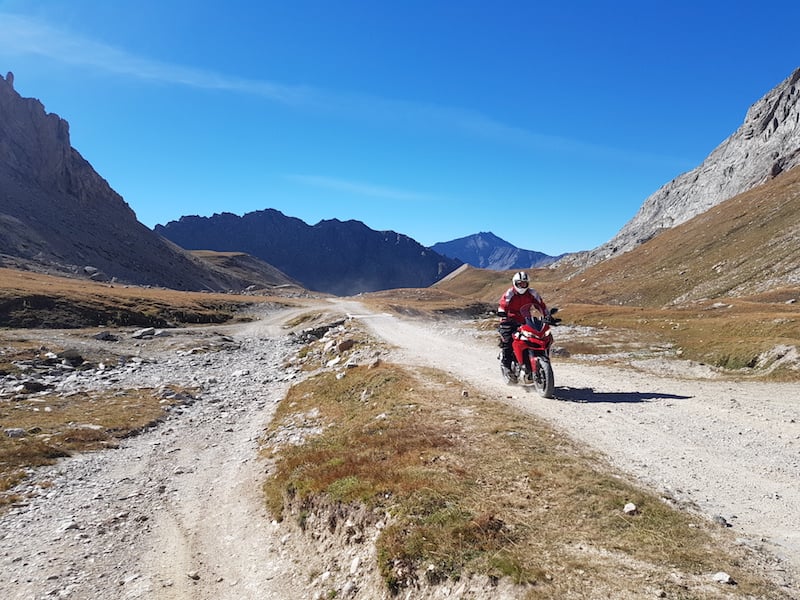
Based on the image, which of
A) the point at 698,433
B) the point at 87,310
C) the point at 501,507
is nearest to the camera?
the point at 501,507

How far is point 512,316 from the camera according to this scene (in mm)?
16484

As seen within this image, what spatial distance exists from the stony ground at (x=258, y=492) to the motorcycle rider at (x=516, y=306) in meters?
2.08

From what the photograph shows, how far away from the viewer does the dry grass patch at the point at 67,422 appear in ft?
56.4

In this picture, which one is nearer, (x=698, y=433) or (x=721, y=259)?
(x=698, y=433)

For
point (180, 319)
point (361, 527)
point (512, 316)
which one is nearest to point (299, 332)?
point (180, 319)

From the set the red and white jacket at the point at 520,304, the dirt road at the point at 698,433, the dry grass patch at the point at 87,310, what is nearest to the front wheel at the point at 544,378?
the dirt road at the point at 698,433

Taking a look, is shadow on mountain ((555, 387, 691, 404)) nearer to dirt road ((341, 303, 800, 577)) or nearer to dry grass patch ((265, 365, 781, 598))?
dirt road ((341, 303, 800, 577))

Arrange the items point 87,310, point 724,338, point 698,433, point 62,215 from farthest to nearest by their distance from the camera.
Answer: point 62,215 < point 87,310 < point 724,338 < point 698,433

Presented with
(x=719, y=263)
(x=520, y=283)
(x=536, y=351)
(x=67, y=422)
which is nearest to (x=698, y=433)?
(x=536, y=351)

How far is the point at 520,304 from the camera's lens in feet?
53.6

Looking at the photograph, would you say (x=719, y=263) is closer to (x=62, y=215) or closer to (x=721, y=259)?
(x=721, y=259)

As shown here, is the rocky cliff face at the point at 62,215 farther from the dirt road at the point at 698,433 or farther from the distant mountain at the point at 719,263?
the dirt road at the point at 698,433

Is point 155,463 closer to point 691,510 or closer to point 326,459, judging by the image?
point 326,459

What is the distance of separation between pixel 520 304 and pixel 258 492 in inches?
Answer: 407
